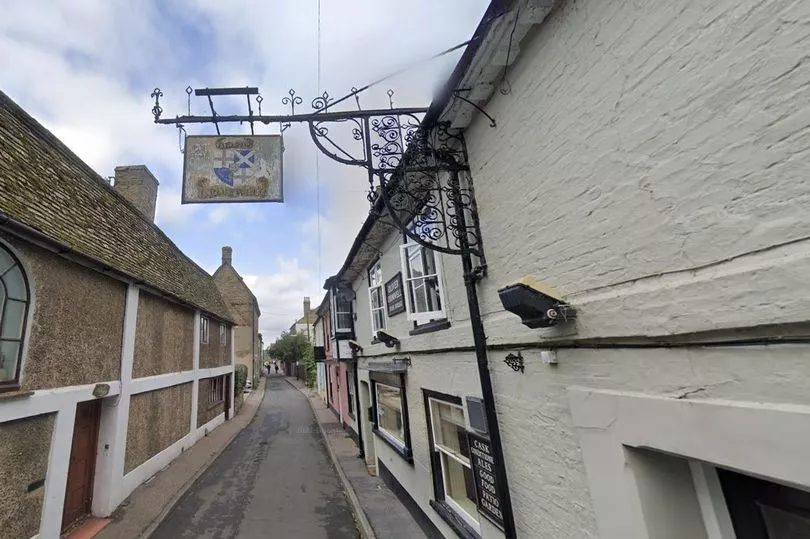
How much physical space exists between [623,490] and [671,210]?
1.71 meters

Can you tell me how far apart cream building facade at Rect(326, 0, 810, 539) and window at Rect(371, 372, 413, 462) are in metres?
3.71

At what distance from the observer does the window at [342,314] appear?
13870 millimetres

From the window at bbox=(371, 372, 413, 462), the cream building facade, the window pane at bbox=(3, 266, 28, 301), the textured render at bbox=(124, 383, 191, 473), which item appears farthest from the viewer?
the textured render at bbox=(124, 383, 191, 473)

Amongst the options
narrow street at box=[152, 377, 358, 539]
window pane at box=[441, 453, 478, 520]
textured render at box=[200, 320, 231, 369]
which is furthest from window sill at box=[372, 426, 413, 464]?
textured render at box=[200, 320, 231, 369]

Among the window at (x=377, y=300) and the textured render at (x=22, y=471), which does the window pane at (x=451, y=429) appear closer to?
the window at (x=377, y=300)

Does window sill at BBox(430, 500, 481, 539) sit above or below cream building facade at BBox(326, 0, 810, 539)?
below

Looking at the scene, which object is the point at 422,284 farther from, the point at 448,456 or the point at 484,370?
the point at 448,456

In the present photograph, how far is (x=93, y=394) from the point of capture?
25.4 feet

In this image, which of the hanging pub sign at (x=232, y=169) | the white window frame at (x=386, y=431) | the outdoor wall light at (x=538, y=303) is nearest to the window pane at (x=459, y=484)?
the white window frame at (x=386, y=431)

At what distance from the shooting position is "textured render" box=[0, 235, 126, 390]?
6250 mm

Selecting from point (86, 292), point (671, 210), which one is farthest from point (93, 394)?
point (671, 210)

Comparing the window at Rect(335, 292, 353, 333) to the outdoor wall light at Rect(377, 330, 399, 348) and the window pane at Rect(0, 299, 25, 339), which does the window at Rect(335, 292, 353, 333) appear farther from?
the window pane at Rect(0, 299, 25, 339)

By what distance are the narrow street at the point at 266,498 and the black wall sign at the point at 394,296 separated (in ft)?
14.3

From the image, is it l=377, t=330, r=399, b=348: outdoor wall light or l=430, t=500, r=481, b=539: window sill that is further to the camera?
l=377, t=330, r=399, b=348: outdoor wall light
